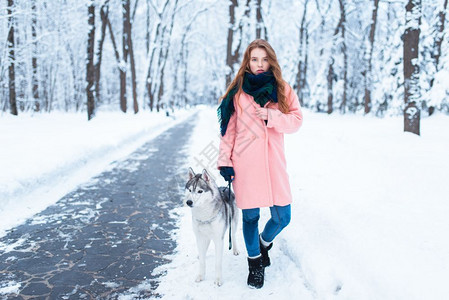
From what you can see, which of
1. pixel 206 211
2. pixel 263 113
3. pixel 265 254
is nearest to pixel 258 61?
pixel 263 113

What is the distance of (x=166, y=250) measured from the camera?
4230mm

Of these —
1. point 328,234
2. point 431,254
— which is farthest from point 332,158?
point 431,254

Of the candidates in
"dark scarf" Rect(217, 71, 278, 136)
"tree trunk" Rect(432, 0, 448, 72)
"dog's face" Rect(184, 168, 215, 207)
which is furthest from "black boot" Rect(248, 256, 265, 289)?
"tree trunk" Rect(432, 0, 448, 72)

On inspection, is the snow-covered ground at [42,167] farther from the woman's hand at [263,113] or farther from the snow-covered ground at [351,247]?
the woman's hand at [263,113]

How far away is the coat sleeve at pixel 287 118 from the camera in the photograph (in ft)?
9.43

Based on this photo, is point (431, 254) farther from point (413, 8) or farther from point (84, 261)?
point (413, 8)

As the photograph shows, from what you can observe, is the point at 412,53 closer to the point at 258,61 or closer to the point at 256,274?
the point at 258,61

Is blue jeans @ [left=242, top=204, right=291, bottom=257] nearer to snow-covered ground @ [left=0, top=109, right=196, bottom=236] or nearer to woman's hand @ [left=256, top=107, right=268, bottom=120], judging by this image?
woman's hand @ [left=256, top=107, right=268, bottom=120]

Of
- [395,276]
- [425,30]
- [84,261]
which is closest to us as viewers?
[395,276]

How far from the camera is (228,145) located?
3.09 m

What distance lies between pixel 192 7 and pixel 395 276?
127 feet

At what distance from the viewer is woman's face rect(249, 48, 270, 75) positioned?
9.92 feet

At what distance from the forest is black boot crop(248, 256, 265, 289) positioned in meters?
9.60

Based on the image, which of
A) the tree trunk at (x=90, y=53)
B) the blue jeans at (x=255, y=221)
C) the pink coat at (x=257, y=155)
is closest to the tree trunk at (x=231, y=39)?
the tree trunk at (x=90, y=53)
